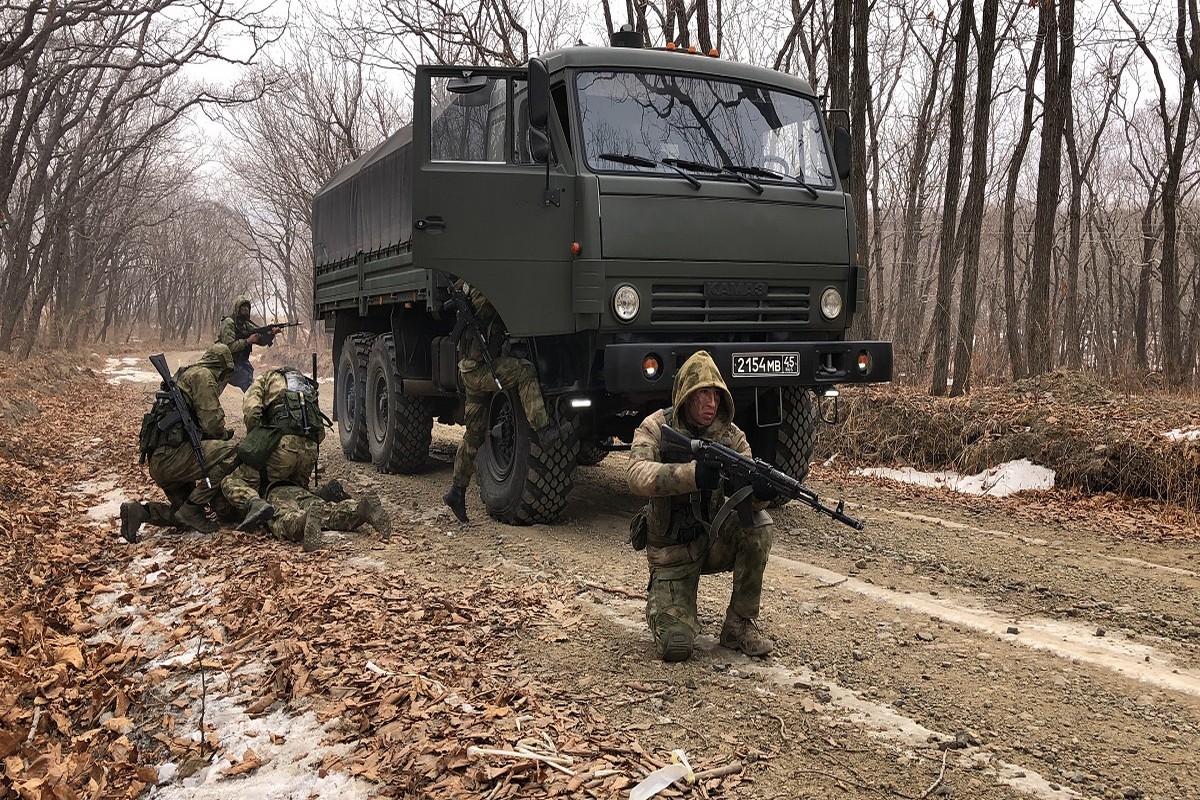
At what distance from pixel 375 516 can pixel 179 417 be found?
5.34ft

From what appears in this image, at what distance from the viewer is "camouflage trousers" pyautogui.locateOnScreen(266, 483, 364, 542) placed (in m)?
6.41

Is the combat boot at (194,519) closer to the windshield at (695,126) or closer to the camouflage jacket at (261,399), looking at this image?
the camouflage jacket at (261,399)

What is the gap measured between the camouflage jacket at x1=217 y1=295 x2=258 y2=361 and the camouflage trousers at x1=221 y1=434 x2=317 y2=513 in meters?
4.30

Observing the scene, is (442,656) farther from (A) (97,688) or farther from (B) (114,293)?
(B) (114,293)

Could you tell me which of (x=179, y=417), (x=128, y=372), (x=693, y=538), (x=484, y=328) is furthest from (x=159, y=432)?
(x=128, y=372)

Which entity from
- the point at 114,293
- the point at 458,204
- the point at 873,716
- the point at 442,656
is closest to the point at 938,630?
the point at 873,716

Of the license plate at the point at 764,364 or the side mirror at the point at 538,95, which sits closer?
the side mirror at the point at 538,95

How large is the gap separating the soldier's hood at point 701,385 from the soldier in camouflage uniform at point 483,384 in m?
2.30

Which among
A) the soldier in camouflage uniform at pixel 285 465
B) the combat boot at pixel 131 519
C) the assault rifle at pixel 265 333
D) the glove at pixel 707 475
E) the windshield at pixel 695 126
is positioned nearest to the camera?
the glove at pixel 707 475

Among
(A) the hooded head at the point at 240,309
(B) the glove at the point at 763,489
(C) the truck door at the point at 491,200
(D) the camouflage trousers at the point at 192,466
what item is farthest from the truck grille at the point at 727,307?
(A) the hooded head at the point at 240,309

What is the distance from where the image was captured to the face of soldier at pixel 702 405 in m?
3.92

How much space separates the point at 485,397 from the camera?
6.80m

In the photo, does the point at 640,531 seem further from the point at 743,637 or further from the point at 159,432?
the point at 159,432

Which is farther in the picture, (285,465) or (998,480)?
(998,480)
